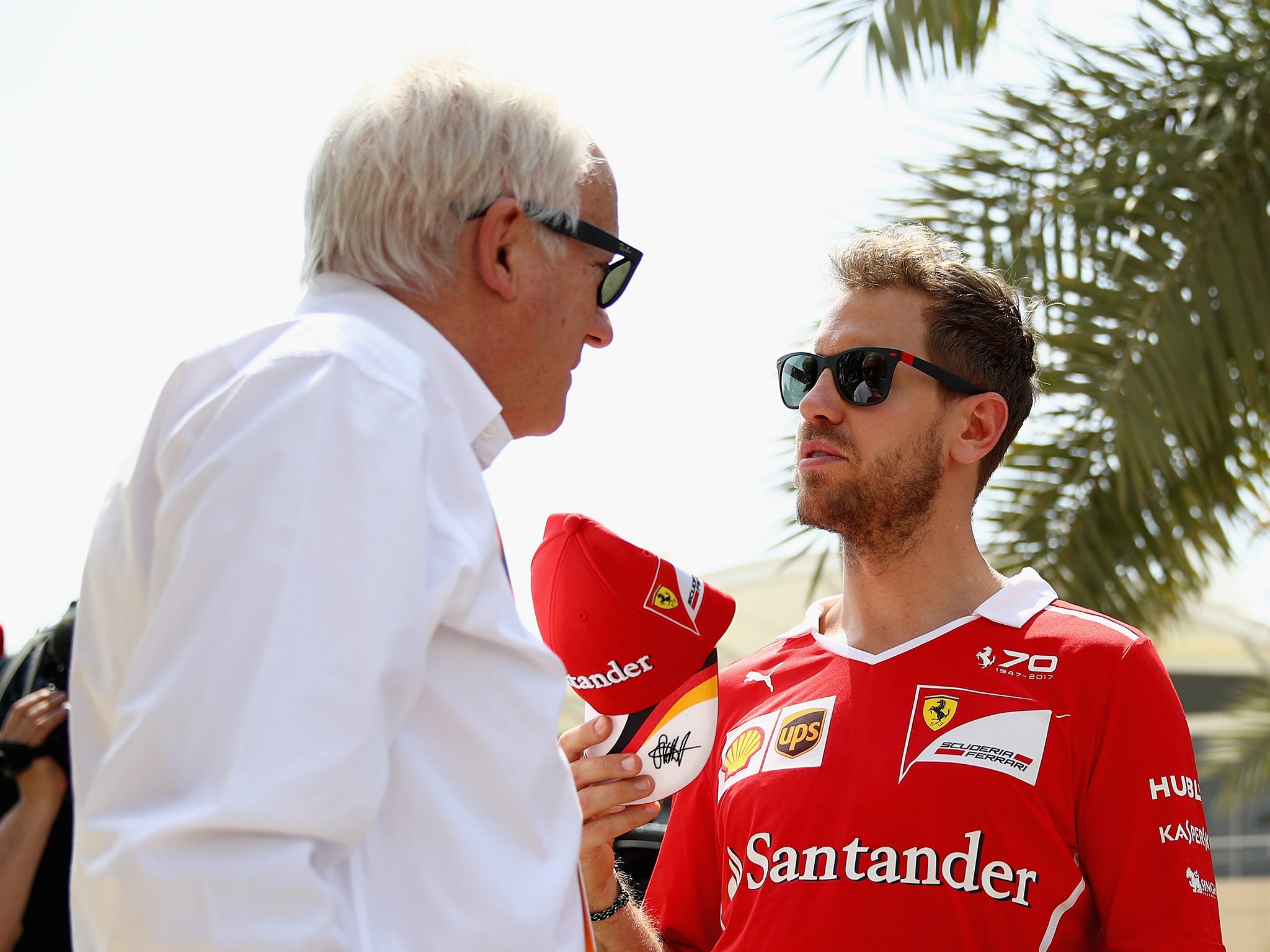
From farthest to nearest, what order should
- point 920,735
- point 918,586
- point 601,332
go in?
point 918,586 → point 920,735 → point 601,332

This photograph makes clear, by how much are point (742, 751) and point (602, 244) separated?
3.77 ft

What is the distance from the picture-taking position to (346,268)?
1.38 m

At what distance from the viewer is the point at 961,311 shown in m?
2.39

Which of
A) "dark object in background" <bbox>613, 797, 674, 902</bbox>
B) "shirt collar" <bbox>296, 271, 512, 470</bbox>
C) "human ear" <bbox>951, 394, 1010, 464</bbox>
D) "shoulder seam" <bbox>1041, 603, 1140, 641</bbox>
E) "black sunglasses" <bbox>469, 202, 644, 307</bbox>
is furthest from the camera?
"dark object in background" <bbox>613, 797, 674, 902</bbox>

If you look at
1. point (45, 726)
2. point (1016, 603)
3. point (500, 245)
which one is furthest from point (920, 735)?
point (45, 726)

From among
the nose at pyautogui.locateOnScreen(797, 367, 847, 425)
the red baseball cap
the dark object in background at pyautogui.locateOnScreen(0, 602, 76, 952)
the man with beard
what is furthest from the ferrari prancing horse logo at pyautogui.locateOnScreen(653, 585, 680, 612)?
the dark object in background at pyautogui.locateOnScreen(0, 602, 76, 952)

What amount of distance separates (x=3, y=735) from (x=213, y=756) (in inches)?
58.5

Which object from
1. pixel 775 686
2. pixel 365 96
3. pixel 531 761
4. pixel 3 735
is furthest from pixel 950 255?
pixel 3 735

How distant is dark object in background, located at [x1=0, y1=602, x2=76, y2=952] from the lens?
218cm

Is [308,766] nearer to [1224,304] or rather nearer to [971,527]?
[971,527]

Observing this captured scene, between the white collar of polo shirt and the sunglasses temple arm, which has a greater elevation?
the sunglasses temple arm

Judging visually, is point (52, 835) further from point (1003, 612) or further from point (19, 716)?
point (1003, 612)

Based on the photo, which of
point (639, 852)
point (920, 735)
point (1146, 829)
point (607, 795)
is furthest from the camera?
point (639, 852)
